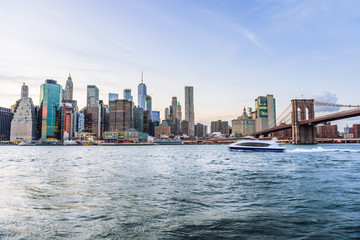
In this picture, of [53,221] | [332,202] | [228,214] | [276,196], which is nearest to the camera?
[53,221]

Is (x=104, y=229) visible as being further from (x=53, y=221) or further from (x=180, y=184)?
(x=180, y=184)

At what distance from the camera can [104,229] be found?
6.83 meters

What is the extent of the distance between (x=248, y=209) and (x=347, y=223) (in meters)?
2.79

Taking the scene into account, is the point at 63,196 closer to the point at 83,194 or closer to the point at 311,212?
the point at 83,194

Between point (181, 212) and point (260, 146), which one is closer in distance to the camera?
point (181, 212)

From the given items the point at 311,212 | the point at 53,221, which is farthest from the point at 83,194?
the point at 311,212

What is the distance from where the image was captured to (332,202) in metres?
9.76

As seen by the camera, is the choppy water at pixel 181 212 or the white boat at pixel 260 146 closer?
the choppy water at pixel 181 212

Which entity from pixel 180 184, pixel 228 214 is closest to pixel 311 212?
pixel 228 214

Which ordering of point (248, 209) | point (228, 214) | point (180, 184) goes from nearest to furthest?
point (228, 214)
point (248, 209)
point (180, 184)

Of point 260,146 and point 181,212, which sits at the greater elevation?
point 260,146

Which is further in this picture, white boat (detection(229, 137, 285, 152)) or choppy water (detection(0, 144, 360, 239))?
white boat (detection(229, 137, 285, 152))

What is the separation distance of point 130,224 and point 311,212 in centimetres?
556

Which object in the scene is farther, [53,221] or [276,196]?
[276,196]
